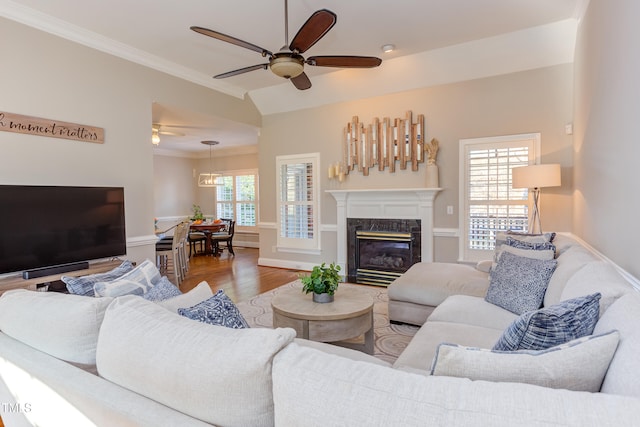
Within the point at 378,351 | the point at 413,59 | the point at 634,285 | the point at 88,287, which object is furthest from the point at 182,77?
the point at 634,285

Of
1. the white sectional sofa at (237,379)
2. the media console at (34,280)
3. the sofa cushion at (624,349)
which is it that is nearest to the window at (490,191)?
the white sectional sofa at (237,379)

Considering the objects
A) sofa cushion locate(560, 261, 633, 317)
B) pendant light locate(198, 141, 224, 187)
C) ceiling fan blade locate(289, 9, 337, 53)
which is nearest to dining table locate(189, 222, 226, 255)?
pendant light locate(198, 141, 224, 187)

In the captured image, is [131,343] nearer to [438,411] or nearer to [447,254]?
[438,411]

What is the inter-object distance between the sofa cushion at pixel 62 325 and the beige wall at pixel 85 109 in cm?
283

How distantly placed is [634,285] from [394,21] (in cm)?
330

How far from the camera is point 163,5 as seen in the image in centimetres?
338

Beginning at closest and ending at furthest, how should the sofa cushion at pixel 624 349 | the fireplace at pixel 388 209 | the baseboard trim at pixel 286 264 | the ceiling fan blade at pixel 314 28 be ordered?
the sofa cushion at pixel 624 349, the ceiling fan blade at pixel 314 28, the fireplace at pixel 388 209, the baseboard trim at pixel 286 264

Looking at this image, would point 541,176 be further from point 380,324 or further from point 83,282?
point 83,282

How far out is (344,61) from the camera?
10.7ft

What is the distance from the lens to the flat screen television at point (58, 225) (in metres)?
3.23

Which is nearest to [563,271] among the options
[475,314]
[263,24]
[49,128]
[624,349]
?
[475,314]

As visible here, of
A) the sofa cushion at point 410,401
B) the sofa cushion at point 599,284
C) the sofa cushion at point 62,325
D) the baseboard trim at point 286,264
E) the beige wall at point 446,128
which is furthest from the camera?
the baseboard trim at point 286,264

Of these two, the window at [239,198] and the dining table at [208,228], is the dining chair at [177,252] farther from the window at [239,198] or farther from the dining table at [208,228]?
the window at [239,198]

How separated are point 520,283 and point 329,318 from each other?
138 centimetres
